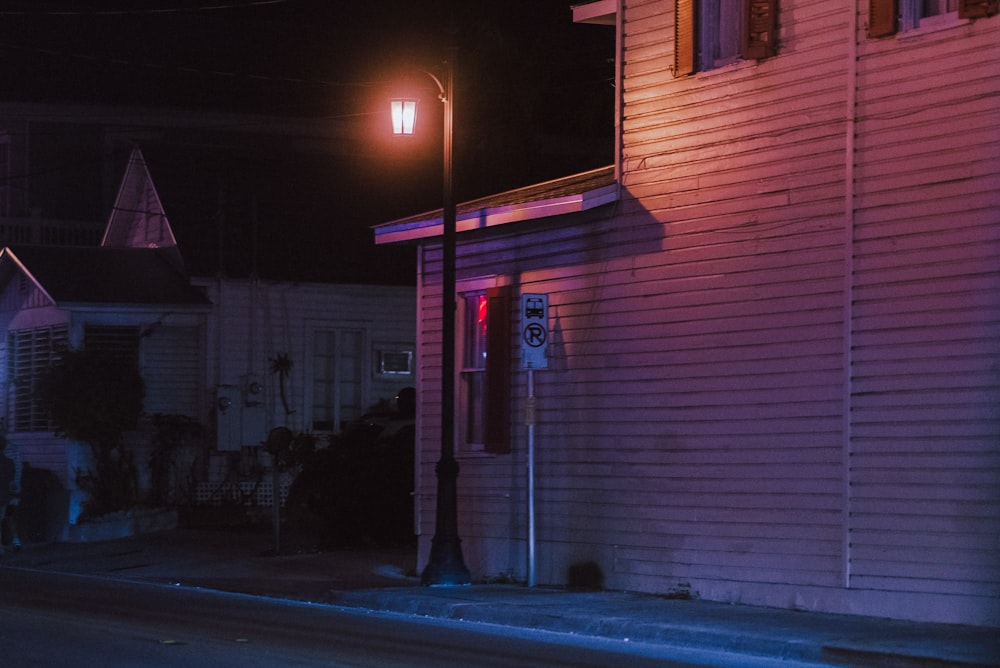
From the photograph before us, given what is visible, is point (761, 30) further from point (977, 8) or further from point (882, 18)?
point (977, 8)

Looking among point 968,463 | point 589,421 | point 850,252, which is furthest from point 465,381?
point 968,463

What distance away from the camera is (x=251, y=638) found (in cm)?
1330

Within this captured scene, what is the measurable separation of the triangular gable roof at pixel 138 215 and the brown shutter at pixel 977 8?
18.7m

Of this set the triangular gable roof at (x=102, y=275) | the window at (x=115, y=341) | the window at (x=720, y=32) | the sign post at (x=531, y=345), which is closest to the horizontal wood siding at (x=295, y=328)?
the triangular gable roof at (x=102, y=275)

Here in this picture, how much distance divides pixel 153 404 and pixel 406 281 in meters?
5.30

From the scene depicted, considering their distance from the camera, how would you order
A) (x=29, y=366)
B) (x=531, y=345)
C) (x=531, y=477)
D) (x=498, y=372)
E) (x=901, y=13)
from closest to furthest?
(x=901, y=13) → (x=531, y=345) → (x=531, y=477) → (x=498, y=372) → (x=29, y=366)

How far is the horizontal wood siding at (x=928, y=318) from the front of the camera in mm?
13727

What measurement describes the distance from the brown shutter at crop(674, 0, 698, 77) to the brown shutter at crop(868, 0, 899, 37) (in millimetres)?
2440

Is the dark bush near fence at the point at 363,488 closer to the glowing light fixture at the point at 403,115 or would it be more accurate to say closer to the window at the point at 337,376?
the window at the point at 337,376

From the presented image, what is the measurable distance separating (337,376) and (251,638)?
17.0 m

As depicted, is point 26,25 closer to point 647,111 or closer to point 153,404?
point 153,404

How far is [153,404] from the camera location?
28719mm

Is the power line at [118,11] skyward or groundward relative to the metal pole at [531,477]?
skyward

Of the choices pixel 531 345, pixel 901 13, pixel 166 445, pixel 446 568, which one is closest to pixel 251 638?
pixel 446 568
